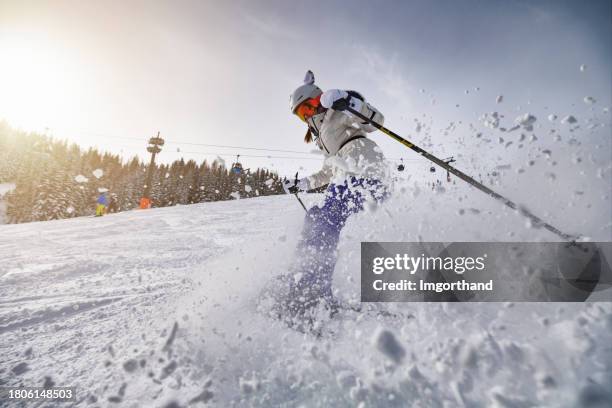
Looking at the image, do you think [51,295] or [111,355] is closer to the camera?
[111,355]

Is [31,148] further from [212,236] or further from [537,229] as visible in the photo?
[537,229]

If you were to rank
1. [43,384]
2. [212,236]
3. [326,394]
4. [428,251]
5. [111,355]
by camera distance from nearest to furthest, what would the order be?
[326,394] < [43,384] < [111,355] < [428,251] < [212,236]

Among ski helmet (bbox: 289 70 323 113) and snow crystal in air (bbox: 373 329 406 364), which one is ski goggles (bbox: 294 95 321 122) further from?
snow crystal in air (bbox: 373 329 406 364)

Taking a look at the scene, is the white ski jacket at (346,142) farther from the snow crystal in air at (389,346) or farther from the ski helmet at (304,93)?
the snow crystal in air at (389,346)

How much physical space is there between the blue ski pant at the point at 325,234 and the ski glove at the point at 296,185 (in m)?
0.59

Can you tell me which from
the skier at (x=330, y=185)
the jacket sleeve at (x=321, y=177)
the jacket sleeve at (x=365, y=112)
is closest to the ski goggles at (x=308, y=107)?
the skier at (x=330, y=185)

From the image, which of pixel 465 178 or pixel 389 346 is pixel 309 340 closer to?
pixel 389 346

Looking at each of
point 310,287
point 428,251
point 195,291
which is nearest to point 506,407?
point 310,287

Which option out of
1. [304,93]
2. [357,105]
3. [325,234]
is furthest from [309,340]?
[304,93]

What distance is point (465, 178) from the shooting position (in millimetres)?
3205

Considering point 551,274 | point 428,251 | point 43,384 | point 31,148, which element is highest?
point 31,148

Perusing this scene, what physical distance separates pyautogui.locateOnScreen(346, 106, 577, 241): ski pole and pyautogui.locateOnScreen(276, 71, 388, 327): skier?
78 millimetres

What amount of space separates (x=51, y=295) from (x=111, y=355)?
5.26 feet

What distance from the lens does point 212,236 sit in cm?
653
